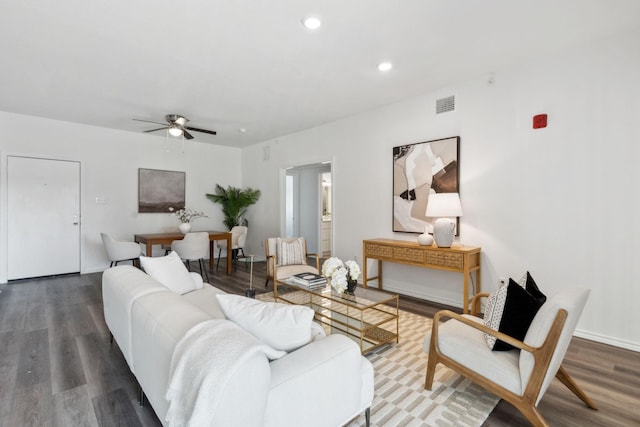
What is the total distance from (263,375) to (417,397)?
136cm

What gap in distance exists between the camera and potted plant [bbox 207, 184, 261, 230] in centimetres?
698

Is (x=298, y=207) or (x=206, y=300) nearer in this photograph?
(x=206, y=300)

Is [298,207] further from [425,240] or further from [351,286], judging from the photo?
[351,286]

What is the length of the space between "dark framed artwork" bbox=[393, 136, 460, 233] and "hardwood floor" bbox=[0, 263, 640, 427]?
1.21 metres

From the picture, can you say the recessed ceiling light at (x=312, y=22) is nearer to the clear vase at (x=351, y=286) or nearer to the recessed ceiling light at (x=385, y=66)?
the recessed ceiling light at (x=385, y=66)

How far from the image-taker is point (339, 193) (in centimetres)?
514

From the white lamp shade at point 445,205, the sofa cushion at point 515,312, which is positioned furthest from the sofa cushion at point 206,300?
the white lamp shade at point 445,205

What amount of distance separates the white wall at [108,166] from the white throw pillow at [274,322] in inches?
216

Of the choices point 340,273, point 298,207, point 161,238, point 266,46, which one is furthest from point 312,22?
point 298,207

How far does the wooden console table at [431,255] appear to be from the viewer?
3.33 metres

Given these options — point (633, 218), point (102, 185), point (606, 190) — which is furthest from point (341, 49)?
point (102, 185)

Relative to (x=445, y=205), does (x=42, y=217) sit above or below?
below

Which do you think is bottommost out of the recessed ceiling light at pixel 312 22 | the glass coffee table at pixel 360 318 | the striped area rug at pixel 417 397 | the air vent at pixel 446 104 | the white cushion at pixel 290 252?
the striped area rug at pixel 417 397

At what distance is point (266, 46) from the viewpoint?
9.29ft
